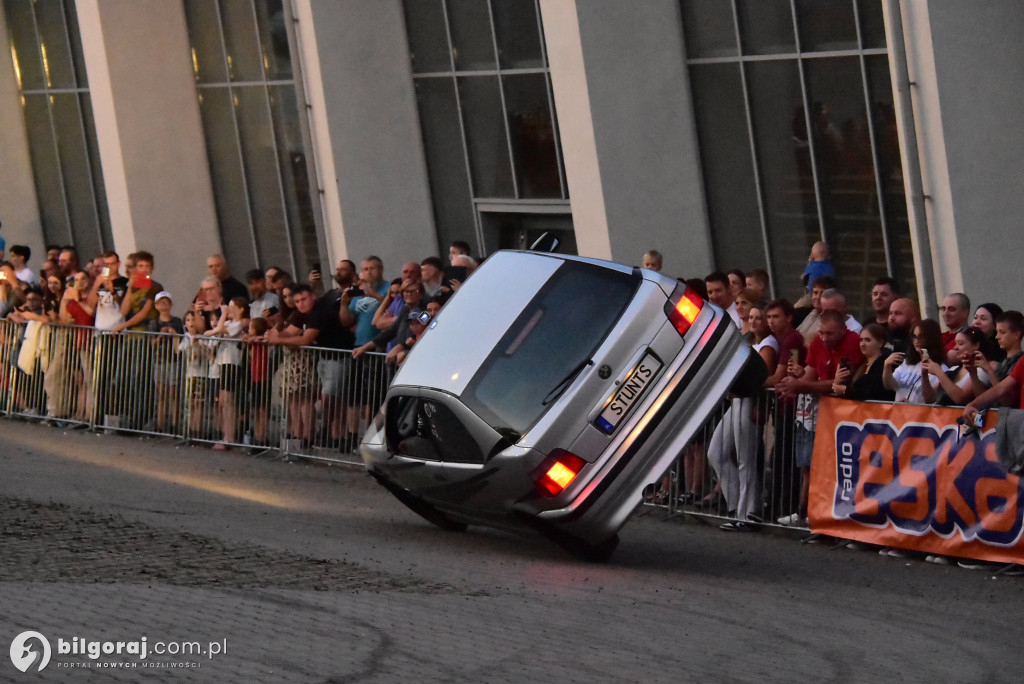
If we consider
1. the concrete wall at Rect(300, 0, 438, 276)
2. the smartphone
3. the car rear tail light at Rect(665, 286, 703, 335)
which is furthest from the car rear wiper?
the concrete wall at Rect(300, 0, 438, 276)

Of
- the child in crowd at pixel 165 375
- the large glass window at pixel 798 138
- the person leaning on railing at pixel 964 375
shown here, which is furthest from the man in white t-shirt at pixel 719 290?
the child in crowd at pixel 165 375

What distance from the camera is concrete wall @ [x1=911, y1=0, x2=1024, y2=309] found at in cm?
1587

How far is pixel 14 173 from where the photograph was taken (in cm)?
3547

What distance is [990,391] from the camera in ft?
36.5

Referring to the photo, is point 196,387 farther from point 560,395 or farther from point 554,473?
point 554,473

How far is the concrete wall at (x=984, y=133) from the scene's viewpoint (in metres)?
15.9

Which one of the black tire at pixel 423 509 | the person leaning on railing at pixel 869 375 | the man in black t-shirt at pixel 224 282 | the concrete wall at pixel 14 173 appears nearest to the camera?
the black tire at pixel 423 509

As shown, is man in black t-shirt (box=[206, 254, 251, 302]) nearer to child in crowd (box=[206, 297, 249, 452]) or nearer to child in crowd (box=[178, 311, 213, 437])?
child in crowd (box=[178, 311, 213, 437])

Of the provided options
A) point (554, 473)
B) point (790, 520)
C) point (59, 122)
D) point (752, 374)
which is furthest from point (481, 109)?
point (59, 122)

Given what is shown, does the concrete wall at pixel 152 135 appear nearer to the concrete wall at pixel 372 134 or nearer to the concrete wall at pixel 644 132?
the concrete wall at pixel 372 134

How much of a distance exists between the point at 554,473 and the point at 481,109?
552 inches

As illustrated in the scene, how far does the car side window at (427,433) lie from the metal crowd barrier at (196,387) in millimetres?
3727

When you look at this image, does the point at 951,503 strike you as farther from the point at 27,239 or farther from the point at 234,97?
the point at 27,239

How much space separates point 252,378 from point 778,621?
28.9ft
